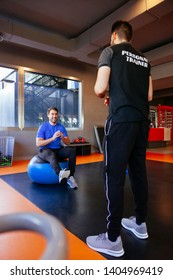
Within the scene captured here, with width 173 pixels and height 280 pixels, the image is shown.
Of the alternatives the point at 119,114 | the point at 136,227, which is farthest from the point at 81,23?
the point at 136,227

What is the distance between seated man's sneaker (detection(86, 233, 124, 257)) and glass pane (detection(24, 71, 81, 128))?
4.41 m

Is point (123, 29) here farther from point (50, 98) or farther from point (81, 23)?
point (50, 98)

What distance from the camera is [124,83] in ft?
4.00

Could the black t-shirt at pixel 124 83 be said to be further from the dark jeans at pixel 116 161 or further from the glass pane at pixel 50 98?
the glass pane at pixel 50 98

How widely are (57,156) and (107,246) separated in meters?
1.79

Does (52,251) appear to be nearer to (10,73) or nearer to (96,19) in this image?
(96,19)

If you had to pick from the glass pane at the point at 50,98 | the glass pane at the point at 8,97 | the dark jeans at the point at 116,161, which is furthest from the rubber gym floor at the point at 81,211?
the glass pane at the point at 50,98

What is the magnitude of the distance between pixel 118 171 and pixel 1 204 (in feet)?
4.94

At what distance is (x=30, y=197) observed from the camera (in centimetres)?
235

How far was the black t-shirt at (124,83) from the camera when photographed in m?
1.22

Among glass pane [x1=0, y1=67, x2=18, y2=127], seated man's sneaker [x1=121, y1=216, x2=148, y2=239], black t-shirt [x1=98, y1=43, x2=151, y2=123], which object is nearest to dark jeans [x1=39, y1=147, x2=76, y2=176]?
seated man's sneaker [x1=121, y1=216, x2=148, y2=239]

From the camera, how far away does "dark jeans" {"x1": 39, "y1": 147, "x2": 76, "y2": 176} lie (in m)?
2.63

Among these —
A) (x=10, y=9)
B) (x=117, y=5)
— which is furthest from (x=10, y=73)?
(x=117, y=5)

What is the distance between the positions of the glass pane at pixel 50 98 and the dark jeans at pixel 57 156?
270 centimetres
